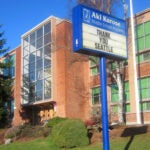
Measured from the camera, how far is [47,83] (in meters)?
36.8

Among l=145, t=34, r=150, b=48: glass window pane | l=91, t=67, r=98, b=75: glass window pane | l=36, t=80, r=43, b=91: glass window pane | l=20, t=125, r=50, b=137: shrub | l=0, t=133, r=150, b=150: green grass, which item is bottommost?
l=0, t=133, r=150, b=150: green grass

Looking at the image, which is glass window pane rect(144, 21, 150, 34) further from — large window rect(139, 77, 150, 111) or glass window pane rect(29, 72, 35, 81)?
glass window pane rect(29, 72, 35, 81)

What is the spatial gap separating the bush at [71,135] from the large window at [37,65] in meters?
19.0

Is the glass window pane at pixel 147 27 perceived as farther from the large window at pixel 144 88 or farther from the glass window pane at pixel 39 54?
the glass window pane at pixel 39 54

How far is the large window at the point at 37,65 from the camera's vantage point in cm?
3703

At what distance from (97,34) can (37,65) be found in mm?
28848

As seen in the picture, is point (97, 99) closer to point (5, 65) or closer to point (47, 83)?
point (47, 83)

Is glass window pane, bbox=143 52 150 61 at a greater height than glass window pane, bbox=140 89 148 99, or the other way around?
glass window pane, bbox=143 52 150 61

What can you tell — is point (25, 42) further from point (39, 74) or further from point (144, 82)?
point (144, 82)

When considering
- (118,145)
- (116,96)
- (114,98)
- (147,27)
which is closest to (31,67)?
(114,98)

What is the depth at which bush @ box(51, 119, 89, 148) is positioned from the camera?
16.8m

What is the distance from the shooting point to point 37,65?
39031 millimetres

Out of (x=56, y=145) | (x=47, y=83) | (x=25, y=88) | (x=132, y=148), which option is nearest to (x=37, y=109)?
(x=25, y=88)

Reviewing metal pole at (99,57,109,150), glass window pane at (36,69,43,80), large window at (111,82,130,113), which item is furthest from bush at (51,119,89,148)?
glass window pane at (36,69,43,80)
